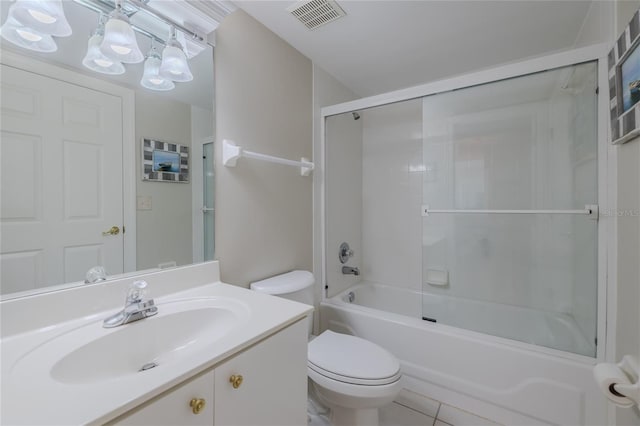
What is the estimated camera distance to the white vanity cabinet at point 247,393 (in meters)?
0.55

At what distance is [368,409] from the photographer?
4.09ft

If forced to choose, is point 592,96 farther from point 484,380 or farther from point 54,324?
point 54,324

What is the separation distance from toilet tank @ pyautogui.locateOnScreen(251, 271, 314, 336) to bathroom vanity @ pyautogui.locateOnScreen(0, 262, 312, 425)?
0.30 meters

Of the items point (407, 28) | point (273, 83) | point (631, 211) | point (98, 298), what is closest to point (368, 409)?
point (98, 298)

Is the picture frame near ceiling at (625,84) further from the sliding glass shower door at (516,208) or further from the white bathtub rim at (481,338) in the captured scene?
the white bathtub rim at (481,338)

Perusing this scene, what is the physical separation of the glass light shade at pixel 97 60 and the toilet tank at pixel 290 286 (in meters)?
1.10

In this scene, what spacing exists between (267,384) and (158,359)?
367mm

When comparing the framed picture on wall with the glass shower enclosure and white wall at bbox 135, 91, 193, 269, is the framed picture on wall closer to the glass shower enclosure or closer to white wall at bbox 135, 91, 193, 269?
white wall at bbox 135, 91, 193, 269

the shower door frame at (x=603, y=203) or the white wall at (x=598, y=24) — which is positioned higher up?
the white wall at (x=598, y=24)

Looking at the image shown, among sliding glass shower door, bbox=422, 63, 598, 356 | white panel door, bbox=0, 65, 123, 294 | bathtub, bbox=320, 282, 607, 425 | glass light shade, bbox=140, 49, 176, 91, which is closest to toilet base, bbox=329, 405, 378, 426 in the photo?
bathtub, bbox=320, 282, 607, 425

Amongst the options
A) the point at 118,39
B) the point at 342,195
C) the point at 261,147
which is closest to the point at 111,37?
the point at 118,39

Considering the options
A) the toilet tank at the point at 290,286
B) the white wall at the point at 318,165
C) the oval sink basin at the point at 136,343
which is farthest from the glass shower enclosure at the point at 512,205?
the oval sink basin at the point at 136,343

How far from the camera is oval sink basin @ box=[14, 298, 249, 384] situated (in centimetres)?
64

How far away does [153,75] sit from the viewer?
1.08 metres
